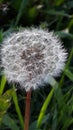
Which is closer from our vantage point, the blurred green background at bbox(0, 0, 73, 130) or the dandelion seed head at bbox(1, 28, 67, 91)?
the dandelion seed head at bbox(1, 28, 67, 91)

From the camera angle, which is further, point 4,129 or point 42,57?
point 4,129

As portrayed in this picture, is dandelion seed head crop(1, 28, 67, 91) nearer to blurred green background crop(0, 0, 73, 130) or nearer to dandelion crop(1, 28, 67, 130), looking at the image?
dandelion crop(1, 28, 67, 130)

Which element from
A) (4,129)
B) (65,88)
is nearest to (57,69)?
(4,129)

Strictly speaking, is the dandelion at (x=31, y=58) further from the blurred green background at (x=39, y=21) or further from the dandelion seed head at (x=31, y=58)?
the blurred green background at (x=39, y=21)

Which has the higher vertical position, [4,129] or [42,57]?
[42,57]

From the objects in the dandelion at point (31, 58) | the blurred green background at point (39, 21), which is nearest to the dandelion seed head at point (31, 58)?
the dandelion at point (31, 58)

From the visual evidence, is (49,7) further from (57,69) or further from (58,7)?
(57,69)

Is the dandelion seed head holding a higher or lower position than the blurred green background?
higher

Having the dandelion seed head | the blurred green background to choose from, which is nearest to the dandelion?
the dandelion seed head
